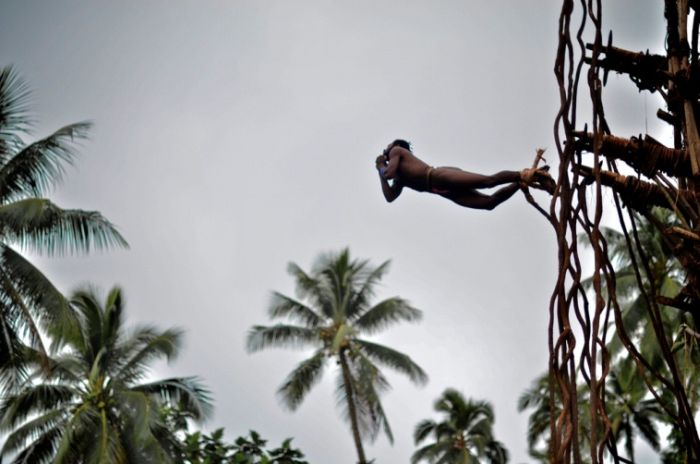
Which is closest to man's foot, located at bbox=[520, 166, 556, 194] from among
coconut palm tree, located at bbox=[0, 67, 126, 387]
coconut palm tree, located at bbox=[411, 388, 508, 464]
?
coconut palm tree, located at bbox=[0, 67, 126, 387]

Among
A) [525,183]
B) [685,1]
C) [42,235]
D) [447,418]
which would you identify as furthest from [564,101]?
[447,418]

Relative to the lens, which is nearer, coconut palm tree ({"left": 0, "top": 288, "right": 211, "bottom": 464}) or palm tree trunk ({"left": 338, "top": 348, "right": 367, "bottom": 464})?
coconut palm tree ({"left": 0, "top": 288, "right": 211, "bottom": 464})

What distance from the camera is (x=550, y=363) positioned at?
3.61m

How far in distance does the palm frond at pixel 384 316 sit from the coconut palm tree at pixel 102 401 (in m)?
6.76

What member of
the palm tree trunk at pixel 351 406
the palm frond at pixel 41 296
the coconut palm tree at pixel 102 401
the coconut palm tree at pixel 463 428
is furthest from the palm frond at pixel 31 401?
the coconut palm tree at pixel 463 428

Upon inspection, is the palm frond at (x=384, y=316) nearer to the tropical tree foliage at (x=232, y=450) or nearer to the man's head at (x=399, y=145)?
the tropical tree foliage at (x=232, y=450)

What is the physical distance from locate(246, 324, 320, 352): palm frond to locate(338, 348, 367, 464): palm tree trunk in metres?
1.01


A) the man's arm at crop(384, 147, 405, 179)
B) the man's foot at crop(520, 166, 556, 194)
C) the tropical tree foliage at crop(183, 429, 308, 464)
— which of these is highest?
the tropical tree foliage at crop(183, 429, 308, 464)

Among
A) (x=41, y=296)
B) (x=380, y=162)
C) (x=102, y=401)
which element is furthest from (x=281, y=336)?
(x=380, y=162)

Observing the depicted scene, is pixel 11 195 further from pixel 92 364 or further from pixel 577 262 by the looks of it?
pixel 577 262

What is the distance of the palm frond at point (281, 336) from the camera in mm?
29203

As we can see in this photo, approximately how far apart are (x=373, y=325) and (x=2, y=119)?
14.3m

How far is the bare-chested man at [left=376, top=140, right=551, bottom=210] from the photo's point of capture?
4594 mm

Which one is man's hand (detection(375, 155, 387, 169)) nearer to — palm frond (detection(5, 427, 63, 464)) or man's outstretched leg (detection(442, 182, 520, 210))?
man's outstretched leg (detection(442, 182, 520, 210))
